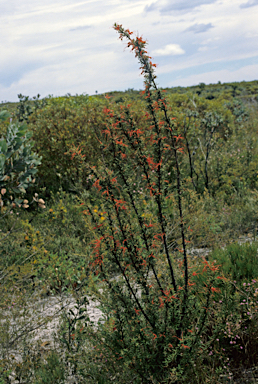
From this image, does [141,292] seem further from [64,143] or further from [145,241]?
[64,143]

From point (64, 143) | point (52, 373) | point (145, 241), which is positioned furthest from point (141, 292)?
point (64, 143)

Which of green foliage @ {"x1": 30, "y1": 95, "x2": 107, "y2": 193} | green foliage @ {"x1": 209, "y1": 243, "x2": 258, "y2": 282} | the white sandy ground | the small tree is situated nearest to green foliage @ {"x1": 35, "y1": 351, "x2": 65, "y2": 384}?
the white sandy ground

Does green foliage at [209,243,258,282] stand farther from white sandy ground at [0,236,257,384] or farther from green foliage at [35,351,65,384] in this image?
green foliage at [35,351,65,384]

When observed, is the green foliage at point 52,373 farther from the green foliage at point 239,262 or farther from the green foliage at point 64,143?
the green foliage at point 64,143

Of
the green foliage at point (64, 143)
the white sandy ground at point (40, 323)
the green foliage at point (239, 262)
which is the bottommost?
the white sandy ground at point (40, 323)

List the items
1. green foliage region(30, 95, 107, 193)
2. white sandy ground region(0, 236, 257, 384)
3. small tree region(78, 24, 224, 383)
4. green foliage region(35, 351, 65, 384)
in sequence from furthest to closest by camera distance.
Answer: green foliage region(30, 95, 107, 193), white sandy ground region(0, 236, 257, 384), green foliage region(35, 351, 65, 384), small tree region(78, 24, 224, 383)

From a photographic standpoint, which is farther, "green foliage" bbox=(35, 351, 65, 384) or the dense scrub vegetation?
"green foliage" bbox=(35, 351, 65, 384)

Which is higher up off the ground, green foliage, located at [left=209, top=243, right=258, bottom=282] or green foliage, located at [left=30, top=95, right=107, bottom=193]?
green foliage, located at [left=30, top=95, right=107, bottom=193]

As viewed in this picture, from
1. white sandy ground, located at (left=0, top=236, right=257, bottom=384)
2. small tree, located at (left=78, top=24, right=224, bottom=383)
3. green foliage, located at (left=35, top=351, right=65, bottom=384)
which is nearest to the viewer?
small tree, located at (left=78, top=24, right=224, bottom=383)

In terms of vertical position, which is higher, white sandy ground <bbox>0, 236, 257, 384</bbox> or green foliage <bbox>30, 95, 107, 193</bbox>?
green foliage <bbox>30, 95, 107, 193</bbox>

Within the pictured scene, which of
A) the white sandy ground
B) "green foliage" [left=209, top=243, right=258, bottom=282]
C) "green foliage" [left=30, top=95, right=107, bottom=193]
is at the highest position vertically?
"green foliage" [left=30, top=95, right=107, bottom=193]

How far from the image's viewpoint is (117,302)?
2.29m

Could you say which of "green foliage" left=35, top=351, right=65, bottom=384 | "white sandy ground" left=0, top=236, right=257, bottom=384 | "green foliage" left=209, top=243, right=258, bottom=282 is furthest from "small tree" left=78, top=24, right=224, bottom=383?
"green foliage" left=209, top=243, right=258, bottom=282

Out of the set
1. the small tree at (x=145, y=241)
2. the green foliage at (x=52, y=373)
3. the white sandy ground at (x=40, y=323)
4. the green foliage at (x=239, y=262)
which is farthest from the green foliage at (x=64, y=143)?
the small tree at (x=145, y=241)
